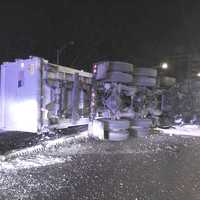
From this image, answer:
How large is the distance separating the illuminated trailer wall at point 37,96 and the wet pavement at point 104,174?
1.06 m

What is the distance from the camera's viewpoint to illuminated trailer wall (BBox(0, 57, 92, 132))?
7.12 metres

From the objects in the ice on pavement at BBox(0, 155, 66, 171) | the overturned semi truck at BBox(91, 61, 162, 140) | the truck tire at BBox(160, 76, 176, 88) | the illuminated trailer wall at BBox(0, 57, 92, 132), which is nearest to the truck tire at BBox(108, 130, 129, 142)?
the overturned semi truck at BBox(91, 61, 162, 140)

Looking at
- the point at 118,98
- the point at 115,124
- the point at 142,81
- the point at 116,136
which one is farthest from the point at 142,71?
the point at 116,136

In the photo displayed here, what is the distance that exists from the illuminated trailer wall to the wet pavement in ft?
3.47

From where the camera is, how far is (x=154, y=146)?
7.61 meters

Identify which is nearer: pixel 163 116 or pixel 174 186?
pixel 174 186

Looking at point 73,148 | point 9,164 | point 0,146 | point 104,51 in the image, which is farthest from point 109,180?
point 104,51

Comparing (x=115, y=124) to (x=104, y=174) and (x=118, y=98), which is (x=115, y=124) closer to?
(x=118, y=98)

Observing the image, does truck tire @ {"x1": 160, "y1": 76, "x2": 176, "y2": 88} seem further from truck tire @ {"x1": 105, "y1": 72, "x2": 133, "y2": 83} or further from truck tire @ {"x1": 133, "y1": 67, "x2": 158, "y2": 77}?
truck tire @ {"x1": 105, "y1": 72, "x2": 133, "y2": 83}

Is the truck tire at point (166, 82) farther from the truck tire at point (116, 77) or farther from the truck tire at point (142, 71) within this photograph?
the truck tire at point (116, 77)

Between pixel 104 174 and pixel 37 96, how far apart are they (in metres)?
3.24

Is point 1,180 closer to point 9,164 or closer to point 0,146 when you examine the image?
point 9,164

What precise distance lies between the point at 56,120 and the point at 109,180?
3652 millimetres

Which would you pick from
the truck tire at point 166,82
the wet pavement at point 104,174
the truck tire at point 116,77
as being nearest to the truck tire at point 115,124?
the wet pavement at point 104,174
